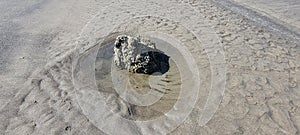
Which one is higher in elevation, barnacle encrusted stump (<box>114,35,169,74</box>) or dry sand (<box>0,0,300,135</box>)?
barnacle encrusted stump (<box>114,35,169,74</box>)

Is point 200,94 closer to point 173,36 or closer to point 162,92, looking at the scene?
point 162,92

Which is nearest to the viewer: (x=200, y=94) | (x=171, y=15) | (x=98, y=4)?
(x=200, y=94)

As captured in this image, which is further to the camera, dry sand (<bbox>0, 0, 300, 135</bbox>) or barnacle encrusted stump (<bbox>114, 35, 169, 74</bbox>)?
barnacle encrusted stump (<bbox>114, 35, 169, 74</bbox>)

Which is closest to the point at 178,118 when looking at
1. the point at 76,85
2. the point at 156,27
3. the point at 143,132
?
the point at 143,132

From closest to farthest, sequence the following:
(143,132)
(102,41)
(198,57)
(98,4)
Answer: (143,132) < (198,57) < (102,41) < (98,4)

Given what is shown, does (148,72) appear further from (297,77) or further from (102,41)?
(297,77)

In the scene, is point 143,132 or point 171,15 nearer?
point 143,132
